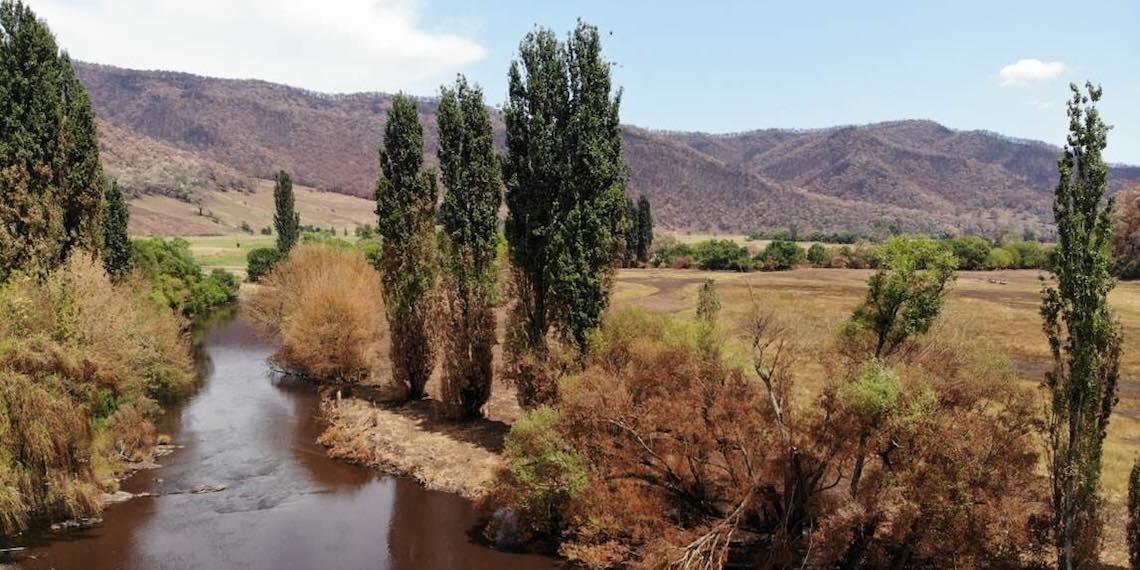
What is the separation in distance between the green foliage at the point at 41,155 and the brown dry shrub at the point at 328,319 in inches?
543

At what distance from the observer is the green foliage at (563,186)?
3086 cm

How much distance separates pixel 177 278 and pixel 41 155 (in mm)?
41845

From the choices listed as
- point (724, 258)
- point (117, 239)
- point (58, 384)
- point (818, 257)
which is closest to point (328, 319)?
point (58, 384)

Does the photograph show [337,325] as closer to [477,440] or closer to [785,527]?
[477,440]

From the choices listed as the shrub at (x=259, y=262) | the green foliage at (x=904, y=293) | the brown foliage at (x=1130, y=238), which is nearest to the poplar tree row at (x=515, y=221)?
the green foliage at (x=904, y=293)

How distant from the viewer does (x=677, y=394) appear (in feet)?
81.2

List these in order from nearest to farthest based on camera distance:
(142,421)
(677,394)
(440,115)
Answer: (677,394) → (142,421) → (440,115)

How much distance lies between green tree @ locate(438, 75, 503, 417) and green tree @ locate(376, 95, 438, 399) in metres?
3.41

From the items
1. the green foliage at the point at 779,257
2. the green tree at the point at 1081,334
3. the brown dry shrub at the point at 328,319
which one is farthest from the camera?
the green foliage at the point at 779,257

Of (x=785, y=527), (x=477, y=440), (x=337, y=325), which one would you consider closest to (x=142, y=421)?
(x=337, y=325)

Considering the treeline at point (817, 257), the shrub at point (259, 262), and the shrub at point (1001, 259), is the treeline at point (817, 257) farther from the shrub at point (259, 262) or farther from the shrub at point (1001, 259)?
the shrub at point (259, 262)

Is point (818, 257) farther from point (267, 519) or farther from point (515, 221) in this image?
point (267, 519)

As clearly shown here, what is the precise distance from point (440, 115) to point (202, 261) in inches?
3896

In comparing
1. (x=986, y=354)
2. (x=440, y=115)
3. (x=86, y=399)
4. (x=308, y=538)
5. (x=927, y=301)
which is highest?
(x=440, y=115)
